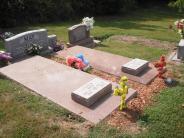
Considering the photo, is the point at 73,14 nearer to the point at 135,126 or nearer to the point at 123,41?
the point at 123,41

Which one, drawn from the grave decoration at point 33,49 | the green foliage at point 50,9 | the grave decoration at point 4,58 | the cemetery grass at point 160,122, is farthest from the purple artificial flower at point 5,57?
the green foliage at point 50,9

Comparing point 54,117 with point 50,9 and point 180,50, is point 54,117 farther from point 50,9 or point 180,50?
point 50,9

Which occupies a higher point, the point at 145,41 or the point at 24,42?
the point at 24,42

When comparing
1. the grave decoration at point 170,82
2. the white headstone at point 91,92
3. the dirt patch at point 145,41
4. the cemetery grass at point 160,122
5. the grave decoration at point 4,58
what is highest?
the grave decoration at point 4,58

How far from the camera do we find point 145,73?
7.63m

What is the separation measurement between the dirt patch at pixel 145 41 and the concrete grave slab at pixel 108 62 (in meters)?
2.50

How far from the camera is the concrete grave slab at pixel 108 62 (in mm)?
7444

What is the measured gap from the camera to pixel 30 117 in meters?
5.49

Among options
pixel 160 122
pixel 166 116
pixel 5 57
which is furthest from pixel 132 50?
pixel 160 122

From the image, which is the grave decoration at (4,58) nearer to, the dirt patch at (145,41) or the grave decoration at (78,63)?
the grave decoration at (78,63)

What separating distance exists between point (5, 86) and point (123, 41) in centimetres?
611

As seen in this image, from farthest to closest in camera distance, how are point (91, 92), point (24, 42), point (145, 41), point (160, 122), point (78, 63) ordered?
point (145, 41) → point (24, 42) → point (78, 63) → point (91, 92) → point (160, 122)

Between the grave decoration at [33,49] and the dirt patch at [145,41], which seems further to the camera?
the dirt patch at [145,41]

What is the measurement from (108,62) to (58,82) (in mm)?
2168
